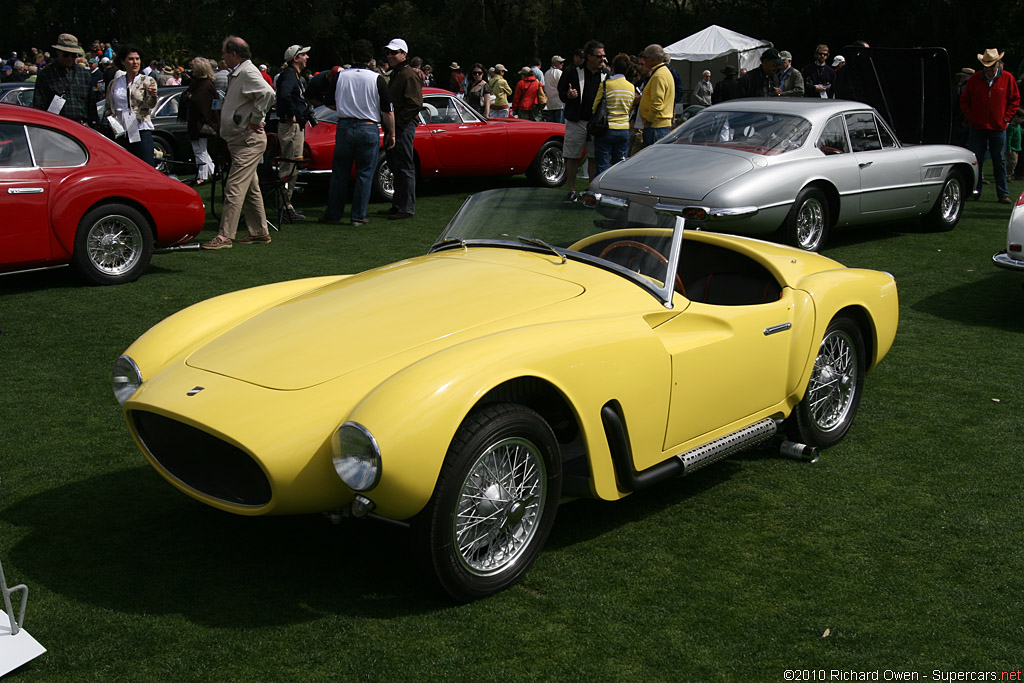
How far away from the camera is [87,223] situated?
318 inches

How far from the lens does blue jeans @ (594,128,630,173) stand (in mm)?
12086

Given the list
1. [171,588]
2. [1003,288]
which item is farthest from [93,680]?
[1003,288]

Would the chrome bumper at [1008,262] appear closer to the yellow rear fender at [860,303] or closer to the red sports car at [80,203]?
the yellow rear fender at [860,303]

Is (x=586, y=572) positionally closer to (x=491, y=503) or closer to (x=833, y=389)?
(x=491, y=503)

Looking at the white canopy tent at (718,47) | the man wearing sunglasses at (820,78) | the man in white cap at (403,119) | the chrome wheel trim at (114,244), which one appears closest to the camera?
the chrome wheel trim at (114,244)

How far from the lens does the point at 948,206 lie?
Result: 1139 cm

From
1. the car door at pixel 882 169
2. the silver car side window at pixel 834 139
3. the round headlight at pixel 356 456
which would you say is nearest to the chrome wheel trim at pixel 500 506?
the round headlight at pixel 356 456

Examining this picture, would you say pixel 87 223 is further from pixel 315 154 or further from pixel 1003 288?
pixel 1003 288

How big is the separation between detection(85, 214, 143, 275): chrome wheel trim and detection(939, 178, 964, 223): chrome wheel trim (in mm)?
8630

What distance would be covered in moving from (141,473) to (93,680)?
1.74 m

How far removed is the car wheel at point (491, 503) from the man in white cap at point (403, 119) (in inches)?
342

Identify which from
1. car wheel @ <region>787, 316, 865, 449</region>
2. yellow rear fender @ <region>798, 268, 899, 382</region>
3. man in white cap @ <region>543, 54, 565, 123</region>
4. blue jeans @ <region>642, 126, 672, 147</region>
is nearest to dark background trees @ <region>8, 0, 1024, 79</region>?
man in white cap @ <region>543, 54, 565, 123</region>

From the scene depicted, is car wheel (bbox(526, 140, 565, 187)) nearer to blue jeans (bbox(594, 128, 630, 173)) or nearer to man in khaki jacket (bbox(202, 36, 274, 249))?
blue jeans (bbox(594, 128, 630, 173))

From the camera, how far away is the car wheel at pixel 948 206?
36.8ft
